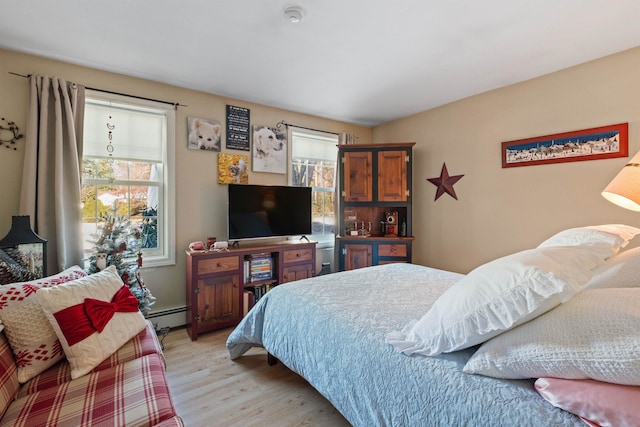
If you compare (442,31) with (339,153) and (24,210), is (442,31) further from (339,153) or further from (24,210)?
(24,210)

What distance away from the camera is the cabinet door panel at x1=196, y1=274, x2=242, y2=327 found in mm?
2766

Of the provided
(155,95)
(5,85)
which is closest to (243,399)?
(155,95)

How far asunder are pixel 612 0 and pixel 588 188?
1474mm

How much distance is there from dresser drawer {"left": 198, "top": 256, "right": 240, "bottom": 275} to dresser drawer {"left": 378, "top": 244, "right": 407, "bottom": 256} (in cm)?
178

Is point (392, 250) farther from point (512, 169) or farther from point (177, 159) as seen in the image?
point (177, 159)

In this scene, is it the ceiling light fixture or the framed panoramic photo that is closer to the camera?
the ceiling light fixture

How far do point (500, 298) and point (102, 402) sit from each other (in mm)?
1573

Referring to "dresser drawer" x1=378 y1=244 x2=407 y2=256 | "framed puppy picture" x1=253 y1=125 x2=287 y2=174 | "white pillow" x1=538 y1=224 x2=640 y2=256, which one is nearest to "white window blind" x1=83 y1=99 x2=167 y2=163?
"framed puppy picture" x1=253 y1=125 x2=287 y2=174

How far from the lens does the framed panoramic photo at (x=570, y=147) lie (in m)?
2.40

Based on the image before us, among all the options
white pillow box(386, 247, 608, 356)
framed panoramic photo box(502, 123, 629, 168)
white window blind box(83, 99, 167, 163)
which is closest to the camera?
white pillow box(386, 247, 608, 356)

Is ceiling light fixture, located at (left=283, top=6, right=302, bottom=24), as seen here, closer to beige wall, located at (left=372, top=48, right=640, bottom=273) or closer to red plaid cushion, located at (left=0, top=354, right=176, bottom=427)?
red plaid cushion, located at (left=0, top=354, right=176, bottom=427)

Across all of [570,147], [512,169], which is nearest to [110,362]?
[512,169]

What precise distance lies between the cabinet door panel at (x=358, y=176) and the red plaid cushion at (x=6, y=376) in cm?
318

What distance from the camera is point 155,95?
2883 millimetres
